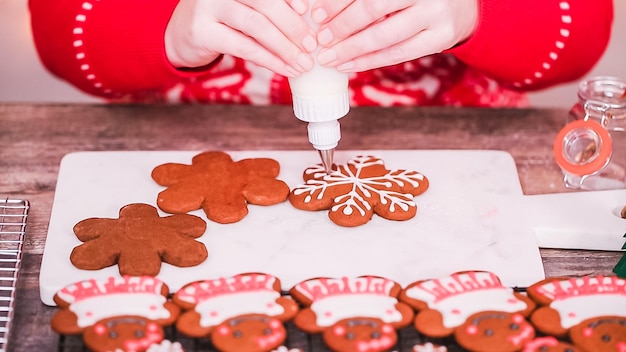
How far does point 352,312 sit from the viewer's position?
0.76 meters

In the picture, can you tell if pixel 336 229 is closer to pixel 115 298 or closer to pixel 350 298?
pixel 350 298

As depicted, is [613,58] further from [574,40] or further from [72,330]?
[72,330]

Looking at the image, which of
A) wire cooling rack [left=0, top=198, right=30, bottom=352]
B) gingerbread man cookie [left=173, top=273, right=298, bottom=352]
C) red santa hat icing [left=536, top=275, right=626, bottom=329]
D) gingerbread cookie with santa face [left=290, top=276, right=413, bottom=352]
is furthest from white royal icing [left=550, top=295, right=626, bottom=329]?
wire cooling rack [left=0, top=198, right=30, bottom=352]

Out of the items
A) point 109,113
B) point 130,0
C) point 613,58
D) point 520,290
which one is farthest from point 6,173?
point 613,58

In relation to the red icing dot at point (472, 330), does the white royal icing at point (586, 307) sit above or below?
above

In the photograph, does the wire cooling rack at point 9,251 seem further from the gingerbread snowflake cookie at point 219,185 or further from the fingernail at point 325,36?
the fingernail at point 325,36

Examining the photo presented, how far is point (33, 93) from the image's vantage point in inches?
86.5

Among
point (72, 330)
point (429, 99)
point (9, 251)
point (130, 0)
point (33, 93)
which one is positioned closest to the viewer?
point (72, 330)

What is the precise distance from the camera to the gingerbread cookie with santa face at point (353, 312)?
28.7 inches

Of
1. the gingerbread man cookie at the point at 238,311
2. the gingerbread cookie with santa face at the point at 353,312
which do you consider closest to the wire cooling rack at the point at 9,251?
the gingerbread man cookie at the point at 238,311

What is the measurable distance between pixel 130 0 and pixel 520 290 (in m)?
0.68

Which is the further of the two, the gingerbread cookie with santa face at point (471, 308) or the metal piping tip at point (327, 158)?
the metal piping tip at point (327, 158)

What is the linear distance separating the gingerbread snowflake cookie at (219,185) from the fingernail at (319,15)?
0.70 feet

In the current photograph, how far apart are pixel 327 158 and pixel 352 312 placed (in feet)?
0.85
